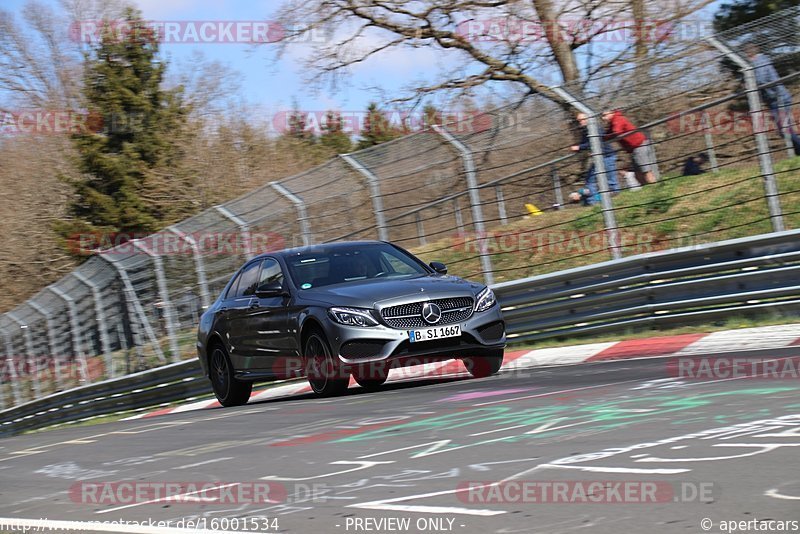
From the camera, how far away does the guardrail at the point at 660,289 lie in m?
11.5

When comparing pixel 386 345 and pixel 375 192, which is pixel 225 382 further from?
pixel 375 192

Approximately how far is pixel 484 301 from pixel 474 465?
514 cm

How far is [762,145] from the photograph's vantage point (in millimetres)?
11625

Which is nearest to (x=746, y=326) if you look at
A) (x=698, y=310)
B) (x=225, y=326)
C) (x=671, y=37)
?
(x=698, y=310)

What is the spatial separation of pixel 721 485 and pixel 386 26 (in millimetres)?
20341

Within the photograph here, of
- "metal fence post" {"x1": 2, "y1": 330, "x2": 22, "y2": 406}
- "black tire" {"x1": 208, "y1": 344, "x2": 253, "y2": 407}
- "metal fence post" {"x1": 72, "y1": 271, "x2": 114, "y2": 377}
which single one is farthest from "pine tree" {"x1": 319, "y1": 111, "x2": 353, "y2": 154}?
"black tire" {"x1": 208, "y1": 344, "x2": 253, "y2": 407}

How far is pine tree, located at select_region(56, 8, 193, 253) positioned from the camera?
42531 millimetres

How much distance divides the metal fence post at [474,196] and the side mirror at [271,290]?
325 cm

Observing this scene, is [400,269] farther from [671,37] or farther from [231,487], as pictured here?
[671,37]

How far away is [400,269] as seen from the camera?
1169cm

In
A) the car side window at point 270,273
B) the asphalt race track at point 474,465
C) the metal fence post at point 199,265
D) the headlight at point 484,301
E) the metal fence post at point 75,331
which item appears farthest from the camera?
the metal fence post at point 75,331

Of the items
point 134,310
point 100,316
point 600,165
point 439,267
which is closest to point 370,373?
point 439,267

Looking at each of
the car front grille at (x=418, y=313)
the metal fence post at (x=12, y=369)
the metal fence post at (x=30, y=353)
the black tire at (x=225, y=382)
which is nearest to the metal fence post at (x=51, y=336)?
the metal fence post at (x=30, y=353)

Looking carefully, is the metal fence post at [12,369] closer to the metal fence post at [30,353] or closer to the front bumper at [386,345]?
the metal fence post at [30,353]
